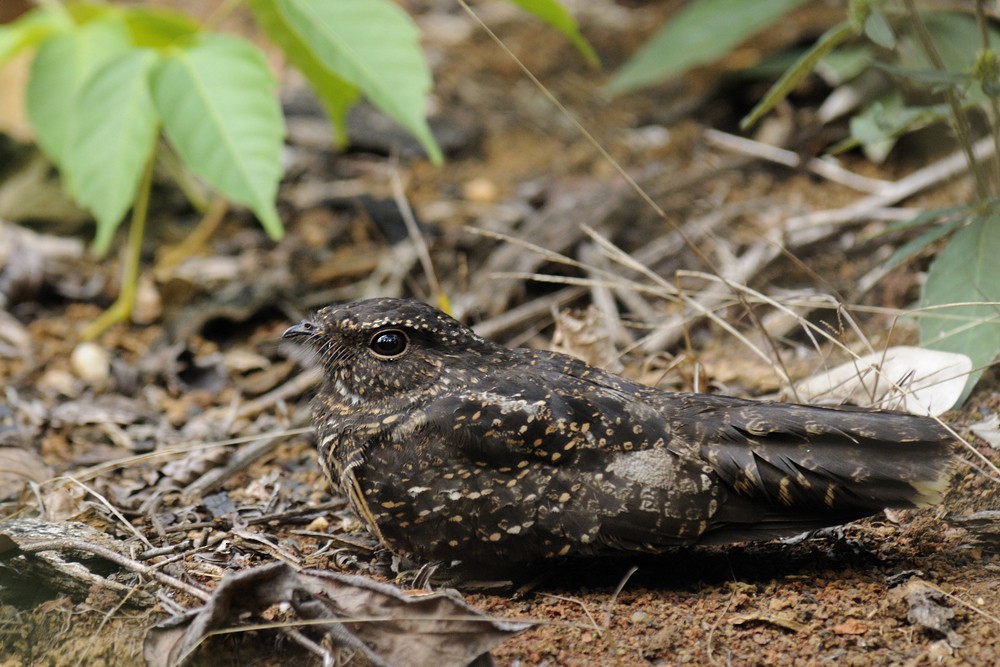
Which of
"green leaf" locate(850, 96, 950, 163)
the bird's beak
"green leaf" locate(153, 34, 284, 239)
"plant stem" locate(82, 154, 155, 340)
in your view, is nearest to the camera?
the bird's beak

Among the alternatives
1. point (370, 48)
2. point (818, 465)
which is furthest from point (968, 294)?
point (370, 48)

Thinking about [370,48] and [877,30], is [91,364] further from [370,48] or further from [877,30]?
[877,30]

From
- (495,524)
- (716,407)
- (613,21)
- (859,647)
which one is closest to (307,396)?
(495,524)

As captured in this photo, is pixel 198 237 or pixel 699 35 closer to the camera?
pixel 699 35

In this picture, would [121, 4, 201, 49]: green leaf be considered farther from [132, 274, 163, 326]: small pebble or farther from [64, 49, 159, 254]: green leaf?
[132, 274, 163, 326]: small pebble

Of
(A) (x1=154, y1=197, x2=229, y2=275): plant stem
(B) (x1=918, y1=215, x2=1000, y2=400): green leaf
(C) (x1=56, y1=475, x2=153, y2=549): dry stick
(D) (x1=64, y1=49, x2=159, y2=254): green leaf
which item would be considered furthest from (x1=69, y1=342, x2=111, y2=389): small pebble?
(B) (x1=918, y1=215, x2=1000, y2=400): green leaf
